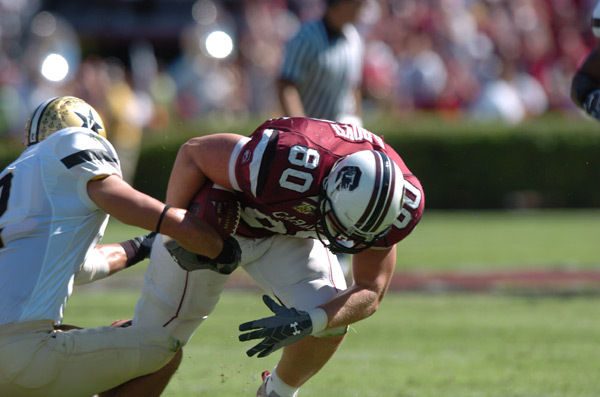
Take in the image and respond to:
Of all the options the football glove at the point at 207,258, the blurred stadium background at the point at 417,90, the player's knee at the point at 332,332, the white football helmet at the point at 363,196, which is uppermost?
the white football helmet at the point at 363,196

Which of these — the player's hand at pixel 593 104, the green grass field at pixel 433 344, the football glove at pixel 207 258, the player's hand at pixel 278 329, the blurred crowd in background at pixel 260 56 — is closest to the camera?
the player's hand at pixel 278 329

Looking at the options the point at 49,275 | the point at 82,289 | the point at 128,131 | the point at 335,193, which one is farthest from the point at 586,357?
the point at 128,131

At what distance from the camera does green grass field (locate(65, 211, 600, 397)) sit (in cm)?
514

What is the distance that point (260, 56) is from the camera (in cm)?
1656

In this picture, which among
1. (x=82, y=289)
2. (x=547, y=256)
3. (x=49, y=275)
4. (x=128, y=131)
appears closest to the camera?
(x=49, y=275)

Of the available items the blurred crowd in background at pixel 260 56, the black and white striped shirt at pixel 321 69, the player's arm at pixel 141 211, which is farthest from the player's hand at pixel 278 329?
the blurred crowd in background at pixel 260 56

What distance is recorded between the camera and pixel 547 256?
423 inches

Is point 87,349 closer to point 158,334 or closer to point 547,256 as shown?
point 158,334

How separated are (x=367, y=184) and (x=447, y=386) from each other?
1.68 m

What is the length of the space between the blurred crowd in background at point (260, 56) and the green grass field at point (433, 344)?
5.62m

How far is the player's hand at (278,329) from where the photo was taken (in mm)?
3838

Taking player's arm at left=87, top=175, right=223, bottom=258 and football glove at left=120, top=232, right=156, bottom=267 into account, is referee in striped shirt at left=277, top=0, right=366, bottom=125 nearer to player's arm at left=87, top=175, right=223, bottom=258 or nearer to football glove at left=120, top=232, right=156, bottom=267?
football glove at left=120, top=232, right=156, bottom=267

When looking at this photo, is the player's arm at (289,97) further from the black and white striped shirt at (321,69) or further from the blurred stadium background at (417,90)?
the blurred stadium background at (417,90)

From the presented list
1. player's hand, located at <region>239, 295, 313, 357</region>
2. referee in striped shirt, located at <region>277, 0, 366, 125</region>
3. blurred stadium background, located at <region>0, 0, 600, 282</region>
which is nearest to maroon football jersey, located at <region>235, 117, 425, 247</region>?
player's hand, located at <region>239, 295, 313, 357</region>
